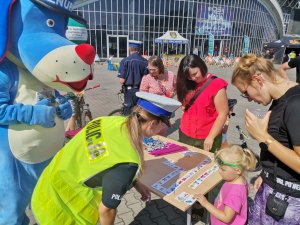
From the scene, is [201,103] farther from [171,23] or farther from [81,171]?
[171,23]

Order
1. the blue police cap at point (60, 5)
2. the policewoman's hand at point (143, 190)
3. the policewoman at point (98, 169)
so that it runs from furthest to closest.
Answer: the policewoman's hand at point (143, 190), the blue police cap at point (60, 5), the policewoman at point (98, 169)

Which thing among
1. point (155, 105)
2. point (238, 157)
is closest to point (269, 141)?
point (238, 157)

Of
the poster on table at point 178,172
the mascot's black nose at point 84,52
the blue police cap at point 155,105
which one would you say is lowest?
the poster on table at point 178,172

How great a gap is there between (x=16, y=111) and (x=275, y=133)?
1882 mm

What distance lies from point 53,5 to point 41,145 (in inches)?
45.6

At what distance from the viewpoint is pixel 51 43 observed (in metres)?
1.93

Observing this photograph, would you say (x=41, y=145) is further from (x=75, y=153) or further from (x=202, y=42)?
(x=202, y=42)

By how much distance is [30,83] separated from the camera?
2.17 metres

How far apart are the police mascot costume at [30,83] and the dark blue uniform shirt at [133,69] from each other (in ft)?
9.51

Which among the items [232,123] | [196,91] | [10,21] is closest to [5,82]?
[10,21]

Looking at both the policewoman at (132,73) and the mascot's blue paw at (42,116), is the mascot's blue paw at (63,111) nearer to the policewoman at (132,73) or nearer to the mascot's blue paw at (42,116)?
the mascot's blue paw at (42,116)

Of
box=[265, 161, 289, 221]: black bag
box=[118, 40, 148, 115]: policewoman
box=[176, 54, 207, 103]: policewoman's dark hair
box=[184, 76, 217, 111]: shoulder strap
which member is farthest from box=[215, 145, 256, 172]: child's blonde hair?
box=[118, 40, 148, 115]: policewoman

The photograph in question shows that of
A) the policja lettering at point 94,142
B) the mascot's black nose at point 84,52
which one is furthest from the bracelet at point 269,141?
the mascot's black nose at point 84,52

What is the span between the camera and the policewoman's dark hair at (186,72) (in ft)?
8.93
